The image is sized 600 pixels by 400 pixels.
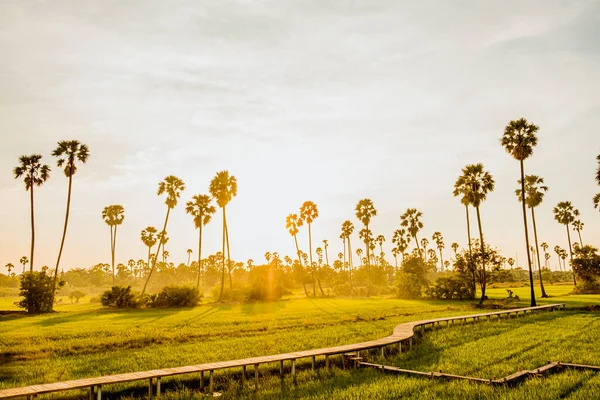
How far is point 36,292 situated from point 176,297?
1718 centimetres

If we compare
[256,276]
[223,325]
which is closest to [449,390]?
[223,325]

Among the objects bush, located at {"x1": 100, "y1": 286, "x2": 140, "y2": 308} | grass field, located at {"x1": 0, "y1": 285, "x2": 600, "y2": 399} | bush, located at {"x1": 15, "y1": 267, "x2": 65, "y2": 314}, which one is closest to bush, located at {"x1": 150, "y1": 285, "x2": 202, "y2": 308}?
bush, located at {"x1": 100, "y1": 286, "x2": 140, "y2": 308}

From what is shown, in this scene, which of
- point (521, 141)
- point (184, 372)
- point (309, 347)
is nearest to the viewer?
point (184, 372)

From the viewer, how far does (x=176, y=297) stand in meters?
62.7

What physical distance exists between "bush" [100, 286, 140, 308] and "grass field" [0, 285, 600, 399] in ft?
76.5

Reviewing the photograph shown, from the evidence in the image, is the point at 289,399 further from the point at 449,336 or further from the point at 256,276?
the point at 256,276

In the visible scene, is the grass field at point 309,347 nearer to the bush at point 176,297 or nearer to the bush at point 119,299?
the bush at point 119,299

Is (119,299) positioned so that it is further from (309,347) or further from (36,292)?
(309,347)

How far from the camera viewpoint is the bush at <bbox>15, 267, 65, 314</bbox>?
53.5 metres

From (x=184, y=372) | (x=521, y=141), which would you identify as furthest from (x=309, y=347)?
(x=521, y=141)

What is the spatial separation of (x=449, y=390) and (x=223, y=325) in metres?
24.8

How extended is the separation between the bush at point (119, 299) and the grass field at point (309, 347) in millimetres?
23303

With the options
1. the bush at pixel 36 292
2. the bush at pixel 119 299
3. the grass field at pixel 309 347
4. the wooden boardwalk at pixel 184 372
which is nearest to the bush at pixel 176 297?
the bush at pixel 119 299

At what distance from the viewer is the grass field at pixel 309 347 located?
44.6 feet
